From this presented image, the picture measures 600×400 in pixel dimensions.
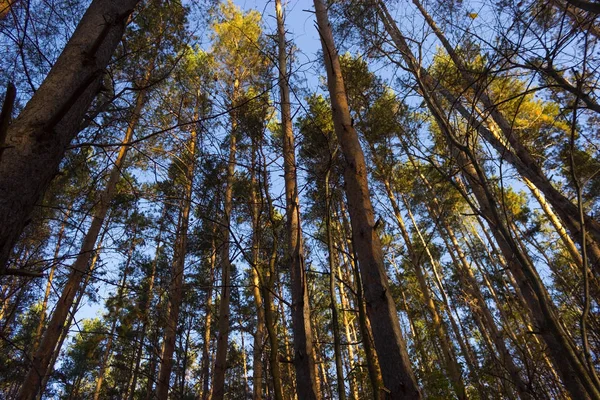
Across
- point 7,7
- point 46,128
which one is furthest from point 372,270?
point 7,7

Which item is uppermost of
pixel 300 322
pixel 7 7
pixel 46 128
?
pixel 7 7

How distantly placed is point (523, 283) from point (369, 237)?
12.8ft

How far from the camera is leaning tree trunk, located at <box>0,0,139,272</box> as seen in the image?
116 cm

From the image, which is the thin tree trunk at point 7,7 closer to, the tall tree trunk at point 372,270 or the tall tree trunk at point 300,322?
the tall tree trunk at point 300,322

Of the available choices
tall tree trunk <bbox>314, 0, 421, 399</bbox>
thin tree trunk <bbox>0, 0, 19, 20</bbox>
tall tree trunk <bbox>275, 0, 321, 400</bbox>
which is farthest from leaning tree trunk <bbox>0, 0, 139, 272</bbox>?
tall tree trunk <bbox>314, 0, 421, 399</bbox>

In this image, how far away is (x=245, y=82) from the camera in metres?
11.0

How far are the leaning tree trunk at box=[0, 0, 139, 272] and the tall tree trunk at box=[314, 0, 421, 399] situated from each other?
1540 millimetres

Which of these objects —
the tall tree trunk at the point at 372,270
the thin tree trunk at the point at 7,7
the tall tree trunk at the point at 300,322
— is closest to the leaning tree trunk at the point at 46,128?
the thin tree trunk at the point at 7,7

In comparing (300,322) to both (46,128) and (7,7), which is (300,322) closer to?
(46,128)

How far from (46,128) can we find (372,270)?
5.54 ft

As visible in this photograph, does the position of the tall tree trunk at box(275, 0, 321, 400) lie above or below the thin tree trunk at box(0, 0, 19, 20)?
below

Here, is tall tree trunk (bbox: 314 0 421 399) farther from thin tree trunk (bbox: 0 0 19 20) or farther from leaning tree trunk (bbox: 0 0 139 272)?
thin tree trunk (bbox: 0 0 19 20)

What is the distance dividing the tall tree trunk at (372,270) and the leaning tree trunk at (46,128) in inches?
60.6

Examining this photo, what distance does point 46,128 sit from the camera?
136cm
